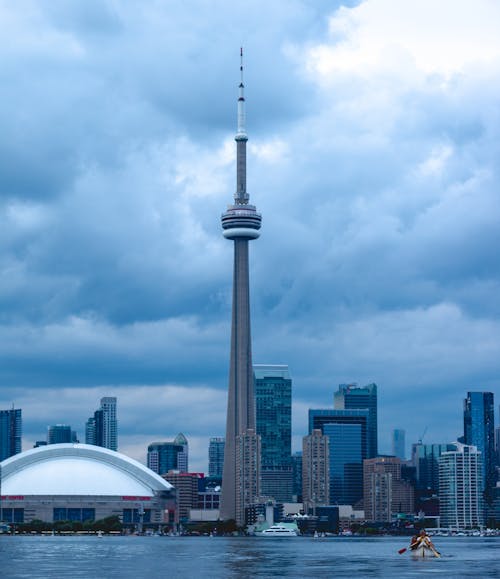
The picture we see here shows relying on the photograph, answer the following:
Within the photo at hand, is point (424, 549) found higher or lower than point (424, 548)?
lower

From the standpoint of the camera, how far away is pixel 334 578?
105875 mm

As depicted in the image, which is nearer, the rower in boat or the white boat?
the white boat

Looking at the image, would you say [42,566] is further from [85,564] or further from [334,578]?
[334,578]

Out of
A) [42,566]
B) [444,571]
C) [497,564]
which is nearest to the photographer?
[444,571]

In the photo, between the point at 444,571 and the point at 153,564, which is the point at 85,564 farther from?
the point at 444,571

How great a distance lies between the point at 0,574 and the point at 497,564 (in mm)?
52922

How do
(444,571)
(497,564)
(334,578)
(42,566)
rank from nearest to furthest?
(334,578)
(444,571)
(42,566)
(497,564)

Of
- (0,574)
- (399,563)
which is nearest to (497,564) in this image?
(399,563)

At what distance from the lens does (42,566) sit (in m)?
126

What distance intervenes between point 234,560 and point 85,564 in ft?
58.0

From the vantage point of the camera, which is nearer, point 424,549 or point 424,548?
point 424,548

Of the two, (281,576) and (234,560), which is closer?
(281,576)

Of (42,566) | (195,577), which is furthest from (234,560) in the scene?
(195,577)

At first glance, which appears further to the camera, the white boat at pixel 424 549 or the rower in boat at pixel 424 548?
the rower in boat at pixel 424 548
